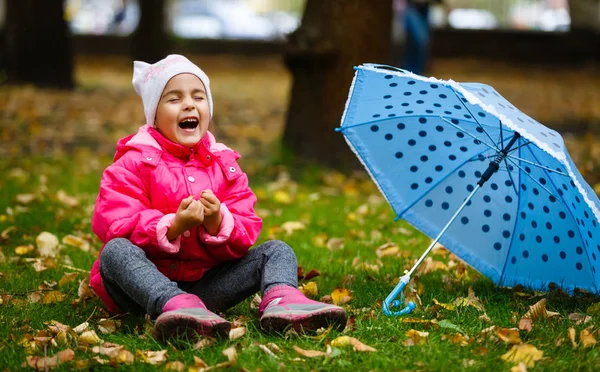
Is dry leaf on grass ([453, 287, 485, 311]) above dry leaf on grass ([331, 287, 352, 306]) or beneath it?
above

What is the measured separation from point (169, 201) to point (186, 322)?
555mm

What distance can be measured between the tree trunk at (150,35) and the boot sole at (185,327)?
14.0 m

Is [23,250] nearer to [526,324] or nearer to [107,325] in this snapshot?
[107,325]

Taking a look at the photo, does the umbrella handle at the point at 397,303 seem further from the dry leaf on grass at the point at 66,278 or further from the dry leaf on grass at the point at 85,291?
the dry leaf on grass at the point at 66,278

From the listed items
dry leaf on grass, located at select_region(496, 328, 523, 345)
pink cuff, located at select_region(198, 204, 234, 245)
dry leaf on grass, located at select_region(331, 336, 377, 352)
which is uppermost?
pink cuff, located at select_region(198, 204, 234, 245)

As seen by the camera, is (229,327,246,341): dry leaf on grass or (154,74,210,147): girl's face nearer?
(229,327,246,341): dry leaf on grass

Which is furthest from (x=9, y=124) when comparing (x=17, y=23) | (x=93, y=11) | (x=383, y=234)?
(x=93, y=11)

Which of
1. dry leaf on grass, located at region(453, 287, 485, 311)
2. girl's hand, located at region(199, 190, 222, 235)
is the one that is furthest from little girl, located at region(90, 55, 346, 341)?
dry leaf on grass, located at region(453, 287, 485, 311)

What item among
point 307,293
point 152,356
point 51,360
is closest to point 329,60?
point 307,293

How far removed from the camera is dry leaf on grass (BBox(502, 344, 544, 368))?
2.86 m

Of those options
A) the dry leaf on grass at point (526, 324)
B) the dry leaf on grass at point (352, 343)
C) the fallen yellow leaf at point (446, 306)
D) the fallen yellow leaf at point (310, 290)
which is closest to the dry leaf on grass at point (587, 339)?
the dry leaf on grass at point (526, 324)

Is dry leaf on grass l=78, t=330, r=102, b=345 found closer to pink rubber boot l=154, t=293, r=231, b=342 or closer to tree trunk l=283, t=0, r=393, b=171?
pink rubber boot l=154, t=293, r=231, b=342

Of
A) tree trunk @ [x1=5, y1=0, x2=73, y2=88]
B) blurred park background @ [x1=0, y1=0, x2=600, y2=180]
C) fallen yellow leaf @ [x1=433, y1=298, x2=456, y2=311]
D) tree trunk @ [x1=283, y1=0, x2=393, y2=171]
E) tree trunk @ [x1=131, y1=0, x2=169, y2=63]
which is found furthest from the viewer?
tree trunk @ [x1=131, y1=0, x2=169, y2=63]

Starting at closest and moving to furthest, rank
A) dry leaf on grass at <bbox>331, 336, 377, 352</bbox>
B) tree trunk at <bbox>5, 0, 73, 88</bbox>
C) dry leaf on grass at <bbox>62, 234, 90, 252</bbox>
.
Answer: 1. dry leaf on grass at <bbox>331, 336, 377, 352</bbox>
2. dry leaf on grass at <bbox>62, 234, 90, 252</bbox>
3. tree trunk at <bbox>5, 0, 73, 88</bbox>
